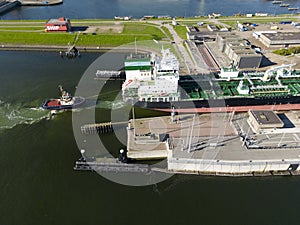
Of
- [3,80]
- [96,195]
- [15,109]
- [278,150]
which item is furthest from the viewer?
[3,80]

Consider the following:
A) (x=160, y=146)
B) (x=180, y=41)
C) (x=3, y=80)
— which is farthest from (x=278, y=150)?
(x=3, y=80)

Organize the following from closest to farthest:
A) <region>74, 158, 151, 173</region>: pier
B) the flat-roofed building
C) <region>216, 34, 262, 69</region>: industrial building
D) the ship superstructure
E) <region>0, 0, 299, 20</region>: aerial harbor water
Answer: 1. <region>74, 158, 151, 173</region>: pier
2. the flat-roofed building
3. the ship superstructure
4. <region>216, 34, 262, 69</region>: industrial building
5. <region>0, 0, 299, 20</region>: aerial harbor water

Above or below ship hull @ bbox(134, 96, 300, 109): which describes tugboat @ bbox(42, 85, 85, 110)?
below

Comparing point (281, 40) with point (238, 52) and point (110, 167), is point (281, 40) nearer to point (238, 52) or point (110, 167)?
point (238, 52)

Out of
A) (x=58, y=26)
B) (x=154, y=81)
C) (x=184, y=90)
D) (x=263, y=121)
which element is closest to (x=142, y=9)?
(x=58, y=26)

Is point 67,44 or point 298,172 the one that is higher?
point 67,44

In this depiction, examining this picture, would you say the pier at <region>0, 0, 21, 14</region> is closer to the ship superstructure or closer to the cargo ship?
Result: the cargo ship

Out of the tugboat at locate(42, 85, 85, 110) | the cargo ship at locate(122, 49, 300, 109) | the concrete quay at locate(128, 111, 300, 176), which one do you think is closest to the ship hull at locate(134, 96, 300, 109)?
the cargo ship at locate(122, 49, 300, 109)

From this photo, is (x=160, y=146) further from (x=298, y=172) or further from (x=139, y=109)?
(x=298, y=172)

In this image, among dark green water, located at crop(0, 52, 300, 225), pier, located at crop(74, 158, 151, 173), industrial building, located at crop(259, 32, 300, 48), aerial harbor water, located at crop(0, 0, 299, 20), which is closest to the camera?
dark green water, located at crop(0, 52, 300, 225)
